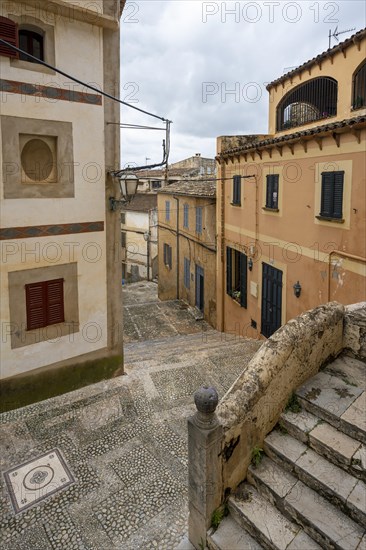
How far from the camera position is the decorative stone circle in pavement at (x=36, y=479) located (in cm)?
541

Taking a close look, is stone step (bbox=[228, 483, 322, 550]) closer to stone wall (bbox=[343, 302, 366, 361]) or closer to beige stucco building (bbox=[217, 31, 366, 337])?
stone wall (bbox=[343, 302, 366, 361])

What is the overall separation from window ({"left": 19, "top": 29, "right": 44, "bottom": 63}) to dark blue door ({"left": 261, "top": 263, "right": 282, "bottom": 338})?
8.83 m

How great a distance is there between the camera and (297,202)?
1120 centimetres

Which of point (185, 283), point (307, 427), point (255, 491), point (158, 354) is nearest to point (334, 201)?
point (158, 354)

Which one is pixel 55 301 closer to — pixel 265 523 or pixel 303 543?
pixel 265 523

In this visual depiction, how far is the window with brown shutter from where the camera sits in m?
6.58

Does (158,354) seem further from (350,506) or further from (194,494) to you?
(350,506)

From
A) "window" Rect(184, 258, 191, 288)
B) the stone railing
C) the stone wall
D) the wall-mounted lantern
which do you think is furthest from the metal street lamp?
"window" Rect(184, 258, 191, 288)

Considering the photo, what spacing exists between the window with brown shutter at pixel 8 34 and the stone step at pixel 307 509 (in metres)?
7.50

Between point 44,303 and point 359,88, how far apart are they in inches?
478

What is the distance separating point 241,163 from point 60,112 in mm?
8286

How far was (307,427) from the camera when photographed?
14.3 feet

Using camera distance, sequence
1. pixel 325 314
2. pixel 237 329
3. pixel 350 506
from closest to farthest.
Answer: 1. pixel 350 506
2. pixel 325 314
3. pixel 237 329

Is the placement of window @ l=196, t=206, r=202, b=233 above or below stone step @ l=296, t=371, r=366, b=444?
above
